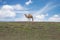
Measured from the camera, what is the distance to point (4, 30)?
392cm

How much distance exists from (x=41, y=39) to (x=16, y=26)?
0.90 metres

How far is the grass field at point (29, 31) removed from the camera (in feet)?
12.1

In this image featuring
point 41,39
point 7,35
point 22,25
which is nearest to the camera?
point 41,39

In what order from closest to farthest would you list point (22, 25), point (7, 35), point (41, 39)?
point (41, 39)
point (7, 35)
point (22, 25)

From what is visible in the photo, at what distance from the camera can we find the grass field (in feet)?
12.1

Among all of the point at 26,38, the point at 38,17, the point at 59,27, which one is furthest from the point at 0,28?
the point at 59,27

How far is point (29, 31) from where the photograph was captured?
392 cm

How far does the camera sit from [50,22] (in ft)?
13.1

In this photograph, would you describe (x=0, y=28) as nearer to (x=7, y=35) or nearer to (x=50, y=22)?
(x=7, y=35)

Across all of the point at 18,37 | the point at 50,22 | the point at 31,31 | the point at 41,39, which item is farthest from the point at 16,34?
the point at 50,22

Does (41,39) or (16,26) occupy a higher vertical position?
(16,26)

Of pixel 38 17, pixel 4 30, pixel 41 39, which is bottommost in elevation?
pixel 41 39

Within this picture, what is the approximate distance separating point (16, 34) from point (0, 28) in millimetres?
481

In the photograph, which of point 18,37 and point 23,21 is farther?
point 23,21
